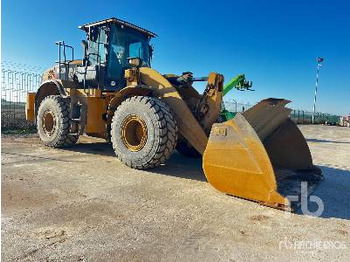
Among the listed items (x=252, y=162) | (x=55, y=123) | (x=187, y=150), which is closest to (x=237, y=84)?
(x=187, y=150)

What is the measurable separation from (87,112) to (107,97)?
0.51 metres

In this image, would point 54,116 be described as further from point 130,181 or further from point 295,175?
point 295,175

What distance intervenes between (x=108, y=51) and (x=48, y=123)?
2321mm

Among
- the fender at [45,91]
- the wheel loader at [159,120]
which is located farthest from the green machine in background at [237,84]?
the fender at [45,91]

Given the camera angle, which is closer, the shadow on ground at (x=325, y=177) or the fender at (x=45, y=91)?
the shadow on ground at (x=325, y=177)

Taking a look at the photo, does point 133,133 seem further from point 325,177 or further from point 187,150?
point 325,177

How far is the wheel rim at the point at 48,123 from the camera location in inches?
288

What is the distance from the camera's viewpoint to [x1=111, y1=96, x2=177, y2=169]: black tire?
4.95m

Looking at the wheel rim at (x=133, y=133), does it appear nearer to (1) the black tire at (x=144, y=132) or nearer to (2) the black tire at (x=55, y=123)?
(1) the black tire at (x=144, y=132)

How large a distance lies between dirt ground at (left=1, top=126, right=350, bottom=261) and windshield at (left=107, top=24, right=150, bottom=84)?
8.61ft

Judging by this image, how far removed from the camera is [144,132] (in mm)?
5180

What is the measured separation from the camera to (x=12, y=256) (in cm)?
236

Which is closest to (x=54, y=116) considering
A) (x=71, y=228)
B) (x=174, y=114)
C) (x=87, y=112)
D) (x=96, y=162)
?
(x=87, y=112)

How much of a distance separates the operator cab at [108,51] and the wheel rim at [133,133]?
5.36 feet
